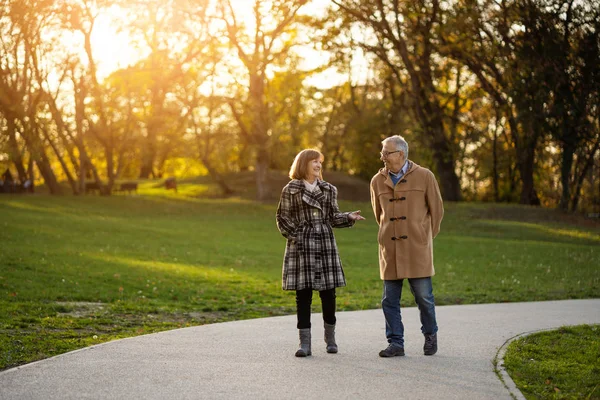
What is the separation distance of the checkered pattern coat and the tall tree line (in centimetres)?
2844

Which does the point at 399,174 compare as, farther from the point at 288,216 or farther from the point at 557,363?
the point at 557,363

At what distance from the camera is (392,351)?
866cm

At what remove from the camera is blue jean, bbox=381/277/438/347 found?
871cm

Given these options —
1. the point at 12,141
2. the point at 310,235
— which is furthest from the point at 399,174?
the point at 12,141

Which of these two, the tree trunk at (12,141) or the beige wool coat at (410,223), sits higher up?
the tree trunk at (12,141)

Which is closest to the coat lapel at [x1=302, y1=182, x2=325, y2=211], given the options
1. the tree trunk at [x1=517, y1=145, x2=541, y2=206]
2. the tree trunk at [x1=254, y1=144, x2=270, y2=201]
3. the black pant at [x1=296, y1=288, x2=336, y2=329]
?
the black pant at [x1=296, y1=288, x2=336, y2=329]

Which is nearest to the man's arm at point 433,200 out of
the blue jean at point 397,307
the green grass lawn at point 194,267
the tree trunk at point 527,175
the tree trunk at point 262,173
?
the blue jean at point 397,307

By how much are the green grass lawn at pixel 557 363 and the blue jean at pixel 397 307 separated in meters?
0.83

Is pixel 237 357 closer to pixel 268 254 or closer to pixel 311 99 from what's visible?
pixel 268 254

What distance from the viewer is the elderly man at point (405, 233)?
8.66 m

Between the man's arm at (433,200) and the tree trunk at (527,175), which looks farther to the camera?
the tree trunk at (527,175)

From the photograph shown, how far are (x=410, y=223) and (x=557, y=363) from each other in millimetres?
1898

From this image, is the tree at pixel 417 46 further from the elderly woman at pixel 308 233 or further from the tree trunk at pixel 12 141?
the elderly woman at pixel 308 233

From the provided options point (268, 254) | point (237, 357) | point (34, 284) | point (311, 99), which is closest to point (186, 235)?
point (268, 254)
